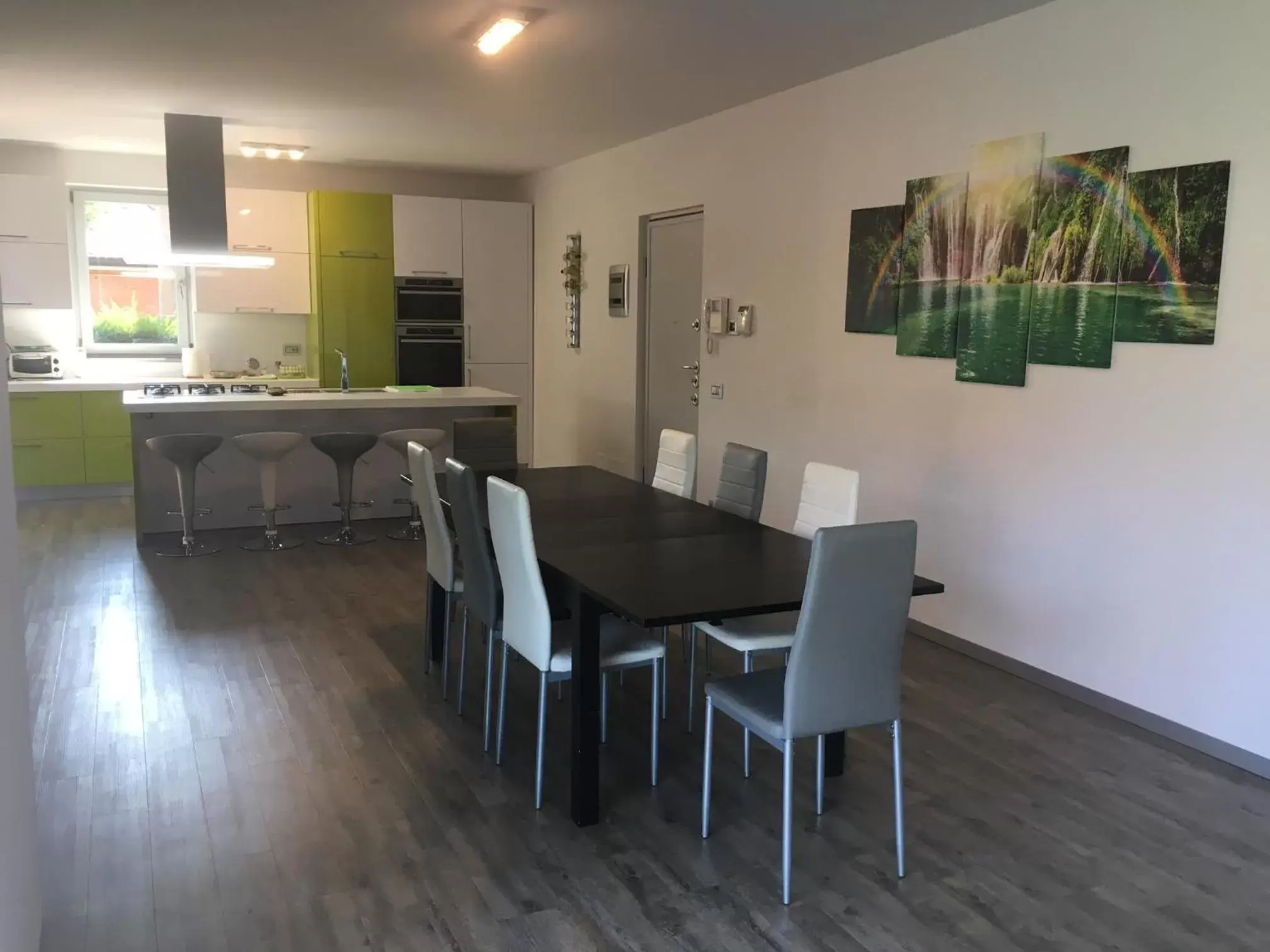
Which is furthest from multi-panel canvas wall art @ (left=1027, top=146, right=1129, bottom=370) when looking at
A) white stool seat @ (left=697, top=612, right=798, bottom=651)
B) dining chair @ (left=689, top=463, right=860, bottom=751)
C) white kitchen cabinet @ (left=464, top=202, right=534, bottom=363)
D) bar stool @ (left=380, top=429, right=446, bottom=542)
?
white kitchen cabinet @ (left=464, top=202, right=534, bottom=363)

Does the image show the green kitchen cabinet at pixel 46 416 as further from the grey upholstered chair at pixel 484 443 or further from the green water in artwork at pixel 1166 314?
the green water in artwork at pixel 1166 314

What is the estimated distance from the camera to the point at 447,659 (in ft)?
12.8

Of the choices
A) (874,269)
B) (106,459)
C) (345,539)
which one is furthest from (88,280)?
(874,269)

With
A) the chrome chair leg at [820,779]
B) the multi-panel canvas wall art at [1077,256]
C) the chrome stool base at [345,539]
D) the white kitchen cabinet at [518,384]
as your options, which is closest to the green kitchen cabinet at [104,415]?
the chrome stool base at [345,539]

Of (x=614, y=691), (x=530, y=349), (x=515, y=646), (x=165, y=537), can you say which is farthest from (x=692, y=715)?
(x=530, y=349)

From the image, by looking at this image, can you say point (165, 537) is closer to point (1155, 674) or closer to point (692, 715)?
point (692, 715)

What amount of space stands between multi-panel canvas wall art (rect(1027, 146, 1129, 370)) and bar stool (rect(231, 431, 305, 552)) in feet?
14.0

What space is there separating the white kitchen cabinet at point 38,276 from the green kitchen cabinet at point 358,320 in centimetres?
190

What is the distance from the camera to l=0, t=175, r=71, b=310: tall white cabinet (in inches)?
295

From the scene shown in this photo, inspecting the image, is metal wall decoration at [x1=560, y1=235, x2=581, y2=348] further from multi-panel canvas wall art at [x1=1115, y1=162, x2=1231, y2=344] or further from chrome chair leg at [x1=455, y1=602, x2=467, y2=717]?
multi-panel canvas wall art at [x1=1115, y1=162, x2=1231, y2=344]

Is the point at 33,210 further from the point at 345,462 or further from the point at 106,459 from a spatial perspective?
the point at 345,462

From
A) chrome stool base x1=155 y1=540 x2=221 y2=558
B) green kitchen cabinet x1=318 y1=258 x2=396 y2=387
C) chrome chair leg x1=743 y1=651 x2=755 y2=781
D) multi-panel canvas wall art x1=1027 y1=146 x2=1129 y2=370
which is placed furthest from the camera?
green kitchen cabinet x1=318 y1=258 x2=396 y2=387

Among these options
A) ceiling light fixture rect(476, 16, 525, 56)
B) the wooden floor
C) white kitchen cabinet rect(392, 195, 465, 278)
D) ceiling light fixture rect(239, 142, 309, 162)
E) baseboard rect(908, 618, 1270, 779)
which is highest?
ceiling light fixture rect(239, 142, 309, 162)

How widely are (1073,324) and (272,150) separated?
5852 mm
